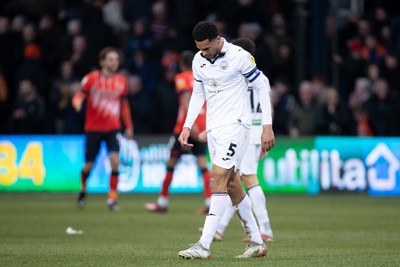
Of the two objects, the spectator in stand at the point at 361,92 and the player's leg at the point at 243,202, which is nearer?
the player's leg at the point at 243,202

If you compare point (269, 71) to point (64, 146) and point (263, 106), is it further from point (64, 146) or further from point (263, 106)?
point (263, 106)

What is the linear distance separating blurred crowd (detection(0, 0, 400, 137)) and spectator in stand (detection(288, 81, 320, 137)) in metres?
0.02

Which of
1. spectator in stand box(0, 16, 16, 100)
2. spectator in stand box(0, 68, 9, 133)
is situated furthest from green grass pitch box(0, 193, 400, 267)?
spectator in stand box(0, 16, 16, 100)

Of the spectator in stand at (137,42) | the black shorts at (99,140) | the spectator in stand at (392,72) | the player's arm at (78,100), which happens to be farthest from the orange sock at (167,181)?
the spectator in stand at (392,72)

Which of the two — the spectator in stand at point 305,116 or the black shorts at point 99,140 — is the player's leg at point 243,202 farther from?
the spectator in stand at point 305,116

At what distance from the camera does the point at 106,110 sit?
1912 centimetres

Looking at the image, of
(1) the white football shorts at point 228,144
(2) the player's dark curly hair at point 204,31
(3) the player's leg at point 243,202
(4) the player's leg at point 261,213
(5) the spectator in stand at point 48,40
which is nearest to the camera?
(2) the player's dark curly hair at point 204,31

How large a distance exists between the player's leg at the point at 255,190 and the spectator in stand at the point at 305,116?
10056 mm

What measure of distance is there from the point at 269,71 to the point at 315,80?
1.13 m

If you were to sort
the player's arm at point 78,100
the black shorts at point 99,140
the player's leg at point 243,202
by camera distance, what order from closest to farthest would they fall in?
the player's leg at point 243,202
the player's arm at point 78,100
the black shorts at point 99,140

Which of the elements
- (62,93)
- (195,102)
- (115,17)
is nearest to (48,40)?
(115,17)

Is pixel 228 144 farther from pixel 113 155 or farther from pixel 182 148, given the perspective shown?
pixel 113 155

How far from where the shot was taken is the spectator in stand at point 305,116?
23.8m

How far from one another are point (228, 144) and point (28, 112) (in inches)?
564
